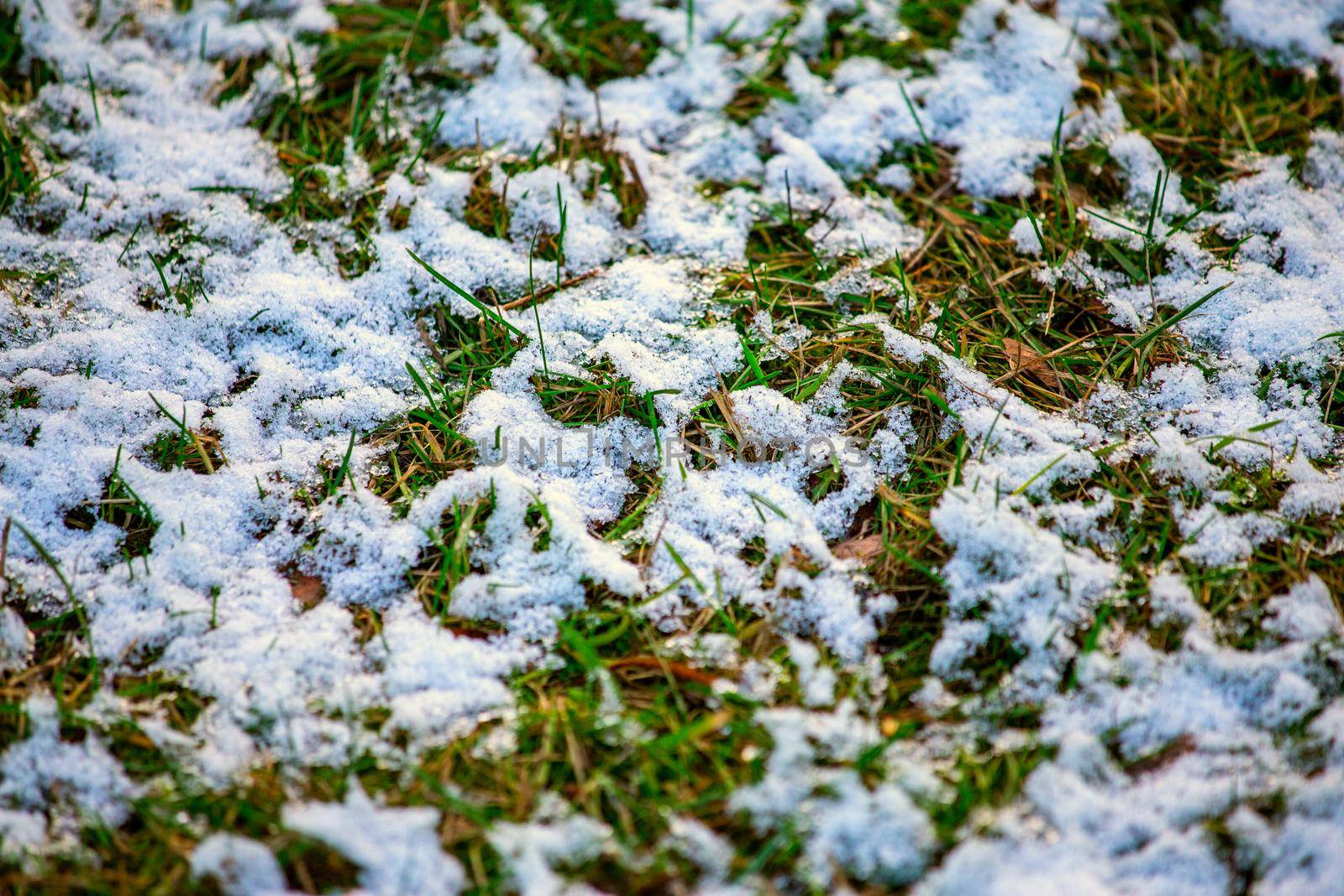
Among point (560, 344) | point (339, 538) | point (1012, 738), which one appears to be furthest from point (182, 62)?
point (1012, 738)

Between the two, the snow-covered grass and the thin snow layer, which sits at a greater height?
the snow-covered grass

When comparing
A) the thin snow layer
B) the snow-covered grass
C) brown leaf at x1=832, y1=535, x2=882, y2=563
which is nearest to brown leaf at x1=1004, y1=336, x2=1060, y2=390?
the snow-covered grass

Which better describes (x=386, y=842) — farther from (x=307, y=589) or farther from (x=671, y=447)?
(x=671, y=447)

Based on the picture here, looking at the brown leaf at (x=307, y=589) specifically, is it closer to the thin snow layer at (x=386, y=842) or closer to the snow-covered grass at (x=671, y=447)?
the snow-covered grass at (x=671, y=447)

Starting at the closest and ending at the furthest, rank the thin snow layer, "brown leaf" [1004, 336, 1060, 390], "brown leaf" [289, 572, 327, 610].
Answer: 1. the thin snow layer
2. "brown leaf" [289, 572, 327, 610]
3. "brown leaf" [1004, 336, 1060, 390]

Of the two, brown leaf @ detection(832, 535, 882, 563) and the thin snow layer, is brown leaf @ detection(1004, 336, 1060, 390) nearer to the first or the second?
brown leaf @ detection(832, 535, 882, 563)

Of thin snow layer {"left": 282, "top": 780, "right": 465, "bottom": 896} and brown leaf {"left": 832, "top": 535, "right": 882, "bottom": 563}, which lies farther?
brown leaf {"left": 832, "top": 535, "right": 882, "bottom": 563}

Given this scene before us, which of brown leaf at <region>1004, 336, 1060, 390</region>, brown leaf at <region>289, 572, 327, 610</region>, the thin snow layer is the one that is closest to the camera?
the thin snow layer

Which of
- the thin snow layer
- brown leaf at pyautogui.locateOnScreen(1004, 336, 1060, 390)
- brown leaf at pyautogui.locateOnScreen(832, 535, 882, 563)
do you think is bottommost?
the thin snow layer
